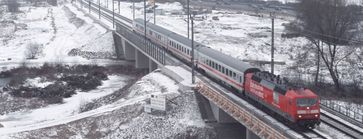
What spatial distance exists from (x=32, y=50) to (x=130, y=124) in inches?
2625

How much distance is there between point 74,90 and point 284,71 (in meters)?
26.7

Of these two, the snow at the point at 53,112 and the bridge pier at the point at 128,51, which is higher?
the bridge pier at the point at 128,51

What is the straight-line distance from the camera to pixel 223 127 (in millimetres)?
40688

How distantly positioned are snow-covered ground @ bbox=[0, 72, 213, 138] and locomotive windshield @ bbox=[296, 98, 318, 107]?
10162 millimetres

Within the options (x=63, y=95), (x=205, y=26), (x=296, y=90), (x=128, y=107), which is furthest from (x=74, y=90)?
(x=205, y=26)

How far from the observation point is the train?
32281 millimetres

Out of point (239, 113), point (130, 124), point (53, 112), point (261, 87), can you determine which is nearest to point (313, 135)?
point (239, 113)

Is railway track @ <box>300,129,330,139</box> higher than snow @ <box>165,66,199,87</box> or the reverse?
the reverse

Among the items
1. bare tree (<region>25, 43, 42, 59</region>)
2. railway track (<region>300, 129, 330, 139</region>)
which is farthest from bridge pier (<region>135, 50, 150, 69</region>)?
railway track (<region>300, 129, 330, 139</region>)

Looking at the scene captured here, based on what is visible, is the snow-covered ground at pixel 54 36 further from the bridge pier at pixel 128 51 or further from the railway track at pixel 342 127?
the railway track at pixel 342 127

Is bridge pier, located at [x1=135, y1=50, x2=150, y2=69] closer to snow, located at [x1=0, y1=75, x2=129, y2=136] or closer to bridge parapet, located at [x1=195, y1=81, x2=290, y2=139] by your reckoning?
snow, located at [x1=0, y1=75, x2=129, y2=136]

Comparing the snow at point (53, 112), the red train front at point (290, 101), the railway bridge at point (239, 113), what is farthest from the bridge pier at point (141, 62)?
the red train front at point (290, 101)

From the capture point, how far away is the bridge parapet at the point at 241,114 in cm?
3152

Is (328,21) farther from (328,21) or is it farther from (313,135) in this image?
(313,135)
